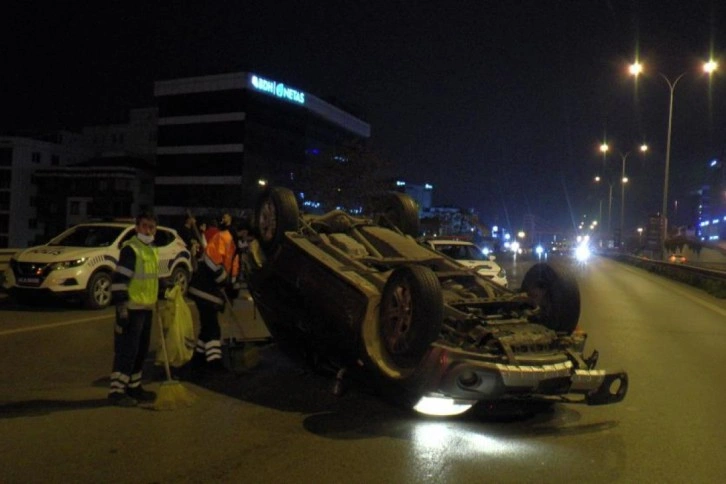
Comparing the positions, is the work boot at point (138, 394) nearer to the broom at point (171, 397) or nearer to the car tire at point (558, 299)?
the broom at point (171, 397)

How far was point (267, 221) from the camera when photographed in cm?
802

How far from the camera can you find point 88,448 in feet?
17.3

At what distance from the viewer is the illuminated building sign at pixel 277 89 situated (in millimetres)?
69125

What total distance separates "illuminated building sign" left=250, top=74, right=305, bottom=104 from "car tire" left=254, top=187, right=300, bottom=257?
206 ft

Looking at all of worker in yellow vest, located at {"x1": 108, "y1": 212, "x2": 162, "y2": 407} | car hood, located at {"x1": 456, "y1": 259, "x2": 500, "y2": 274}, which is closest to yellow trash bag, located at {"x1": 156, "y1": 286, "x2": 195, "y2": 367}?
Result: worker in yellow vest, located at {"x1": 108, "y1": 212, "x2": 162, "y2": 407}

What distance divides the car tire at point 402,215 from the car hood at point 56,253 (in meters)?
6.53

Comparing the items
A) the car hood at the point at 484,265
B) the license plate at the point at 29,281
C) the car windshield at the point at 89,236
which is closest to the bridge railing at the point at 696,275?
the car hood at the point at 484,265

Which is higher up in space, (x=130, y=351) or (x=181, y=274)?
(x=181, y=274)

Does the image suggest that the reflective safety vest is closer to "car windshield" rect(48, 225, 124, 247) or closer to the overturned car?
the overturned car

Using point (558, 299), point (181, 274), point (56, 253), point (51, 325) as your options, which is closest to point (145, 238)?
point (558, 299)

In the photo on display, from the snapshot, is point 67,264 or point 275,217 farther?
point 67,264

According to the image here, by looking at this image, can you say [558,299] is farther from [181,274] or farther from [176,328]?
[181,274]

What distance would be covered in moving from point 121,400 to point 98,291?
291 inches

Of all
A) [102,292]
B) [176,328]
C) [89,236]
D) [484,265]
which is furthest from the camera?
[484,265]
